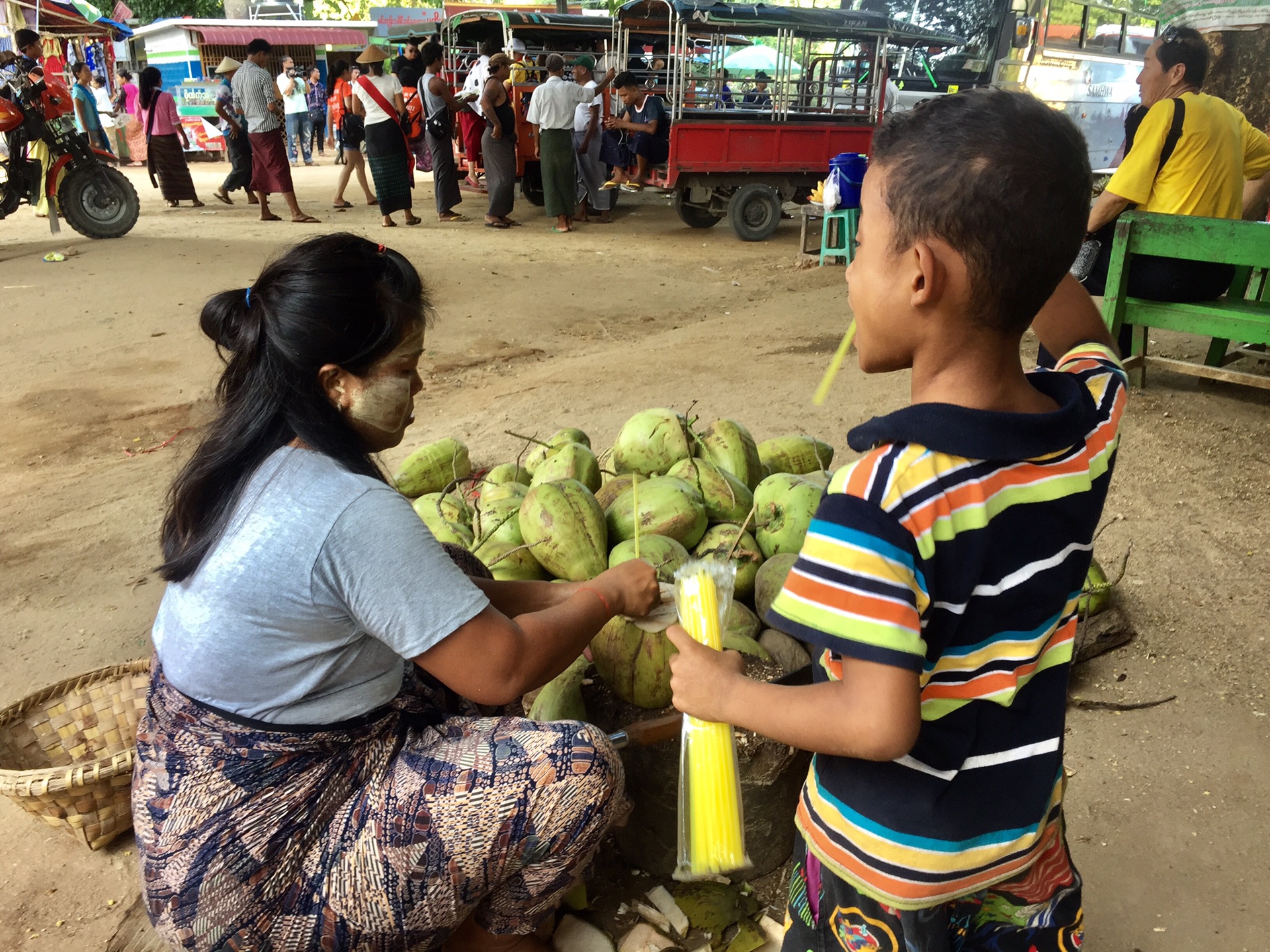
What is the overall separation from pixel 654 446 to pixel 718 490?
29 cm

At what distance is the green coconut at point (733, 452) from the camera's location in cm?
260

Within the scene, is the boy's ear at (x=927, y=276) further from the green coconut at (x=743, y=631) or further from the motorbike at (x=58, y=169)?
the motorbike at (x=58, y=169)

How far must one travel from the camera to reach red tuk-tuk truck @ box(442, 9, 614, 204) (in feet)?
40.9

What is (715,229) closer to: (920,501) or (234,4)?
(920,501)

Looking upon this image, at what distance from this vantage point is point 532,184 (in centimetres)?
1259

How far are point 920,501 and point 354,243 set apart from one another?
1002 millimetres

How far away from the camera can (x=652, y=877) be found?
1875 mm

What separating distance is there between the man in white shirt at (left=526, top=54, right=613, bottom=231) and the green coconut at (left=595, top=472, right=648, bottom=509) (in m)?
8.23

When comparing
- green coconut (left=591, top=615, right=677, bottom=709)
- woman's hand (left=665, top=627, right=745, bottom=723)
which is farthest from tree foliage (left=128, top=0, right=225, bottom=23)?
woman's hand (left=665, top=627, right=745, bottom=723)

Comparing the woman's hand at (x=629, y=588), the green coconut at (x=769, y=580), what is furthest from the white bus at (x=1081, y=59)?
the woman's hand at (x=629, y=588)

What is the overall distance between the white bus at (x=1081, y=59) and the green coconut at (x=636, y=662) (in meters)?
10.8

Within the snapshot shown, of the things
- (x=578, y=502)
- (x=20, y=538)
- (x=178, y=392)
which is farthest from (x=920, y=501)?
(x=178, y=392)

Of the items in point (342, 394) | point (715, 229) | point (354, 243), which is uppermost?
point (354, 243)

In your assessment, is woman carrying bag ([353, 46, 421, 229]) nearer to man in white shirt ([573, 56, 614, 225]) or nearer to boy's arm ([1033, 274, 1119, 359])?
man in white shirt ([573, 56, 614, 225])
